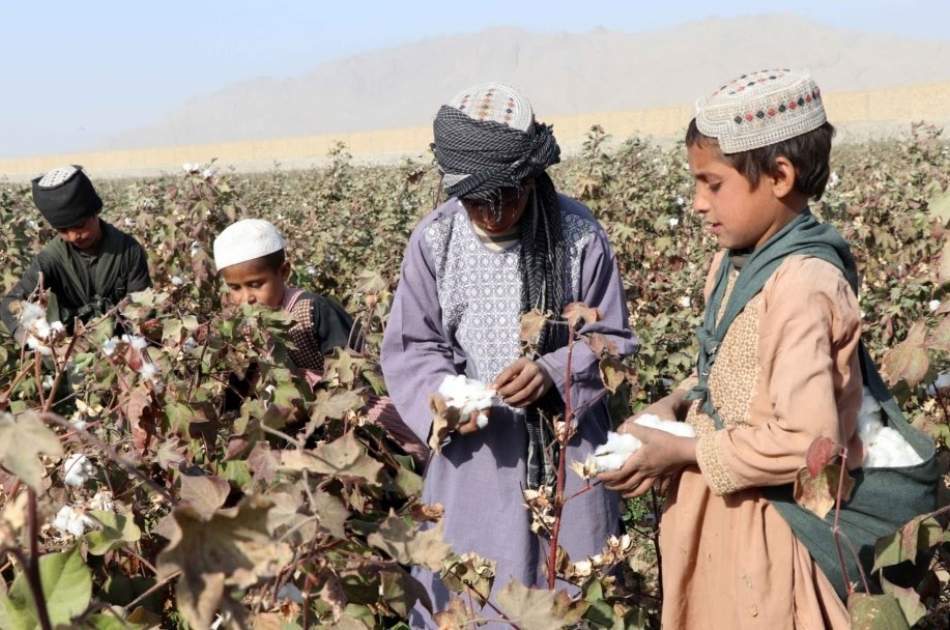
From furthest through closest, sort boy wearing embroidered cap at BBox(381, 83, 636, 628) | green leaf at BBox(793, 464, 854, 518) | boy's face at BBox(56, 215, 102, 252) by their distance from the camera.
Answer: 1. boy's face at BBox(56, 215, 102, 252)
2. boy wearing embroidered cap at BBox(381, 83, 636, 628)
3. green leaf at BBox(793, 464, 854, 518)

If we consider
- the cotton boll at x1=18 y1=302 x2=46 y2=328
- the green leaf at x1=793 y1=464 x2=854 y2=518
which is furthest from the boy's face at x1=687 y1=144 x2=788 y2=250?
the cotton boll at x1=18 y1=302 x2=46 y2=328

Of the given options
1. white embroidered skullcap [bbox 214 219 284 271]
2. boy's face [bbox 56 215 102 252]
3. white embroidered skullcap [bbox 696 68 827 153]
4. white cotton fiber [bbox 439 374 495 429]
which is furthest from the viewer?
boy's face [bbox 56 215 102 252]

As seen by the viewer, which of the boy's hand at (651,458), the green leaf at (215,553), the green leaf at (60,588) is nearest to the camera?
the green leaf at (215,553)

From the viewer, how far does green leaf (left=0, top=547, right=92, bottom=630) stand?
1179 millimetres

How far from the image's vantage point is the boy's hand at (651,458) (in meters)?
1.66

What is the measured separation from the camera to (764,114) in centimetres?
156

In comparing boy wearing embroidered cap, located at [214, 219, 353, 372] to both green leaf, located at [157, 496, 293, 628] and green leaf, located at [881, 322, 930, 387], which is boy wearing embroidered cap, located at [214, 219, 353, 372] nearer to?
green leaf, located at [881, 322, 930, 387]

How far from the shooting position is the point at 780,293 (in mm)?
1515

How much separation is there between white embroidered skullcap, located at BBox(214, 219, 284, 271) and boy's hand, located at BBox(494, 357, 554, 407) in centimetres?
117

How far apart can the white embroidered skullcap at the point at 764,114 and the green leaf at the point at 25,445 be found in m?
1.02

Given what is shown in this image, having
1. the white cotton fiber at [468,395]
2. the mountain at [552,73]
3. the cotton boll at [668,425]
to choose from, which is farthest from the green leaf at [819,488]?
the mountain at [552,73]

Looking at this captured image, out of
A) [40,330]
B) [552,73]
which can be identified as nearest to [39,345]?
[40,330]

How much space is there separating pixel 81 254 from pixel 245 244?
4.44ft

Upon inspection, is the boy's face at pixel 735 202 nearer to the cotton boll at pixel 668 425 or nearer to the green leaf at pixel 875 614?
the cotton boll at pixel 668 425
